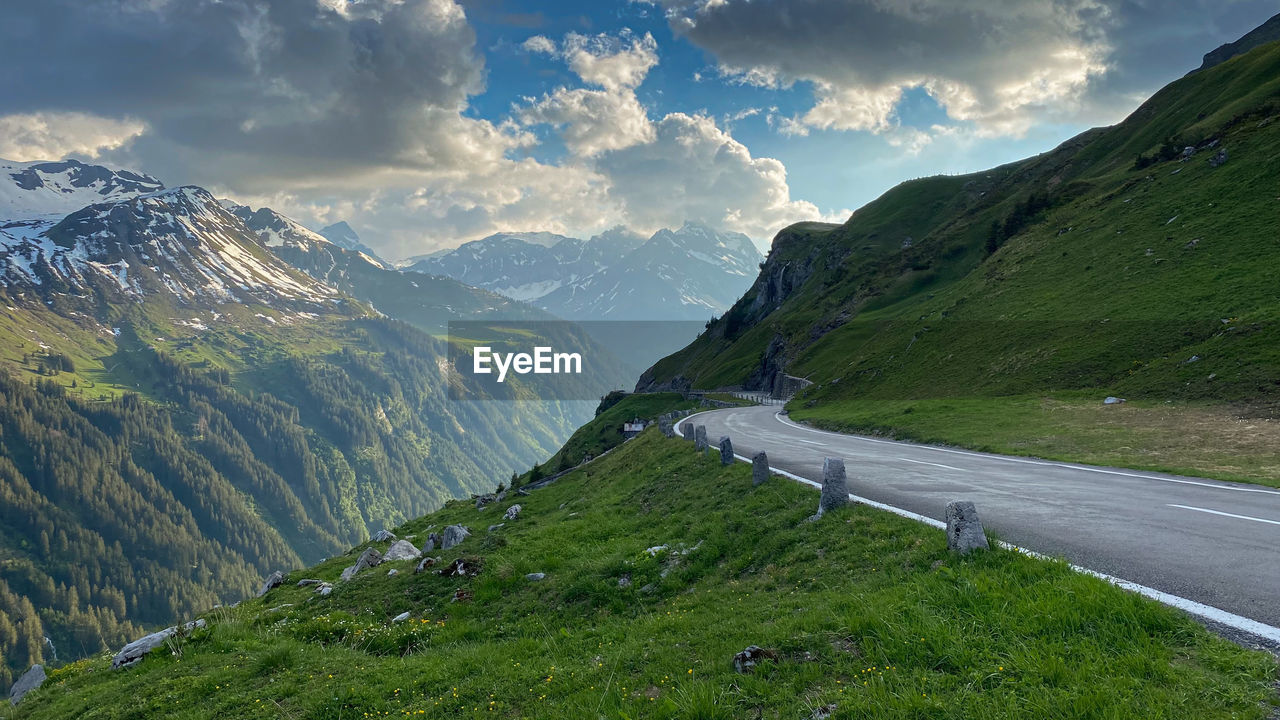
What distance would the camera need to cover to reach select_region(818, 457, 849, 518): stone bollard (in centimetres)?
1423

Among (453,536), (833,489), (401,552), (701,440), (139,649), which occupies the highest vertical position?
(833,489)

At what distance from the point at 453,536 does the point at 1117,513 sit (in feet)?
66.5

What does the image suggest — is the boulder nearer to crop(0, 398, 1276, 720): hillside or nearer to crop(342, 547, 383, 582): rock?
crop(0, 398, 1276, 720): hillside

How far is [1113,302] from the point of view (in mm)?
41000

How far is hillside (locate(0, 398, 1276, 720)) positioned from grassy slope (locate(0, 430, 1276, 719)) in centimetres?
4

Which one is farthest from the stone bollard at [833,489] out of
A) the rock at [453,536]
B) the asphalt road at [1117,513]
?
the rock at [453,536]

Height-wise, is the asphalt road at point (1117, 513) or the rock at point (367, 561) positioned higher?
the asphalt road at point (1117, 513)

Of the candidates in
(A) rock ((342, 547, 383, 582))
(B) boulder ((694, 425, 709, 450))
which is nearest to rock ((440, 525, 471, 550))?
(A) rock ((342, 547, 383, 582))

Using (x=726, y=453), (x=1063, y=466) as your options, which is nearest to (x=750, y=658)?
(x=726, y=453)

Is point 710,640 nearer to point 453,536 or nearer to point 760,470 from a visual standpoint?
point 760,470

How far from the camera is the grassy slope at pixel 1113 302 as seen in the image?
30.5 m

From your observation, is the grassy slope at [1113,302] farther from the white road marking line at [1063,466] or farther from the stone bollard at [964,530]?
the stone bollard at [964,530]

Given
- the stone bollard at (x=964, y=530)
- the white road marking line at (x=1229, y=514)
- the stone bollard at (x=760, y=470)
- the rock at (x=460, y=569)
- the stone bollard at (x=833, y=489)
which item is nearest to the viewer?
the stone bollard at (x=964, y=530)

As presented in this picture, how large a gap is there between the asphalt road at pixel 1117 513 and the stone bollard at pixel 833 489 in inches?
61.0
